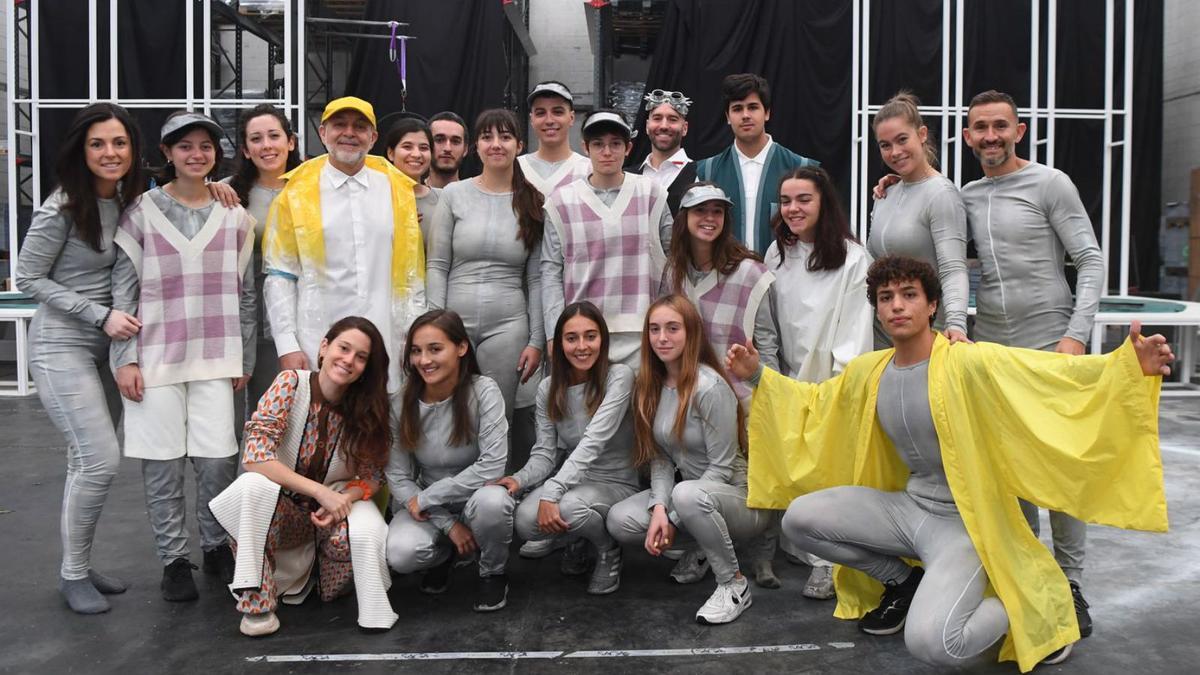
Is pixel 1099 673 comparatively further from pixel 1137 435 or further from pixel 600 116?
pixel 600 116

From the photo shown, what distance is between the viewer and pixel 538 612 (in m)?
2.85

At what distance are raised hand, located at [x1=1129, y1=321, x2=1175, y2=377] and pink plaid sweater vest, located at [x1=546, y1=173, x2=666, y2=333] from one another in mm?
1451

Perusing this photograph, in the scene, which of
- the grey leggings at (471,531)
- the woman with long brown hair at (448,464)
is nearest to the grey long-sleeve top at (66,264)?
the woman with long brown hair at (448,464)

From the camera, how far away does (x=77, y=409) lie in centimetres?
279

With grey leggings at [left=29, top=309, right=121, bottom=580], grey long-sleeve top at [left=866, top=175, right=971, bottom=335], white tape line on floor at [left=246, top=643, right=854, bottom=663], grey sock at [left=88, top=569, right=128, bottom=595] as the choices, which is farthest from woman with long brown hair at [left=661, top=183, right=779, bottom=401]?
grey sock at [left=88, top=569, right=128, bottom=595]

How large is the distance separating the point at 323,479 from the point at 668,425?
3.44 feet

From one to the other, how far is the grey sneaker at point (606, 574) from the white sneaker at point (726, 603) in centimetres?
34

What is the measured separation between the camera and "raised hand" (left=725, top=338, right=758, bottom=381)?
269cm

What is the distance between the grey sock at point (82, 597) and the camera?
9.34 feet

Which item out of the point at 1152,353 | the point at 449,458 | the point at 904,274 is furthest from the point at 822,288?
the point at 449,458

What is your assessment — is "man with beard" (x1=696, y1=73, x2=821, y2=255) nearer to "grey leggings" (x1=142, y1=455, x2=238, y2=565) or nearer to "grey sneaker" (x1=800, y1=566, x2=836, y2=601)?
"grey sneaker" (x1=800, y1=566, x2=836, y2=601)

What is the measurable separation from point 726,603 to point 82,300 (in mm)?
2033

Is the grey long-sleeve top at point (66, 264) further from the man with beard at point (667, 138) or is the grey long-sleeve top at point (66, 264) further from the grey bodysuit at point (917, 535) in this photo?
the grey bodysuit at point (917, 535)

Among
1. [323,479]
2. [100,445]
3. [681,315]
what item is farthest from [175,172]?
[681,315]
